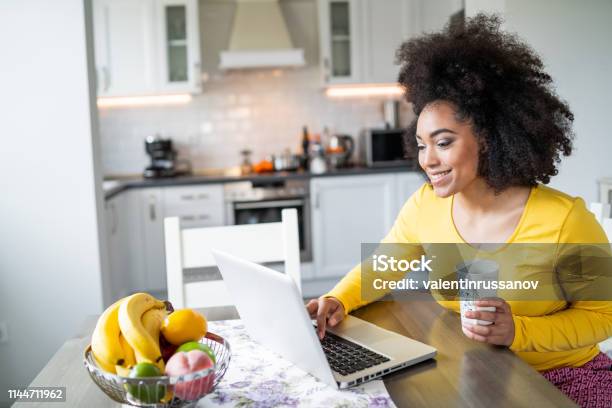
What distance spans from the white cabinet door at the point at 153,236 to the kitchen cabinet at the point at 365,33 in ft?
5.01

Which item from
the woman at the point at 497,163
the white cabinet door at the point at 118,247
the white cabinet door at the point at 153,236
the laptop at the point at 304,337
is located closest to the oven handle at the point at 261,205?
the white cabinet door at the point at 153,236

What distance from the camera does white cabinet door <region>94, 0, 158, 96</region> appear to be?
14.1 feet

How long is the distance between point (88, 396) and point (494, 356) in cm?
74

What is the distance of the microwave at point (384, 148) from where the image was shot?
4.57 meters

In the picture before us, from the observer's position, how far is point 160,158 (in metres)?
4.57

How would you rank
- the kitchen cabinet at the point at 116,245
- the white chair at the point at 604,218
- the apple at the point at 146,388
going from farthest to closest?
the kitchen cabinet at the point at 116,245, the white chair at the point at 604,218, the apple at the point at 146,388

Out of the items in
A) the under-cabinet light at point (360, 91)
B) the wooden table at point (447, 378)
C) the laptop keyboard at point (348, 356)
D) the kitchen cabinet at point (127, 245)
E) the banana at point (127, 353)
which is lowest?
the kitchen cabinet at point (127, 245)

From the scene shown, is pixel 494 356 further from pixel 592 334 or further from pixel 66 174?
pixel 66 174

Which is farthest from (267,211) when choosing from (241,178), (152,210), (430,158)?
(430,158)

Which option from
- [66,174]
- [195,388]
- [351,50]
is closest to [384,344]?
A: [195,388]

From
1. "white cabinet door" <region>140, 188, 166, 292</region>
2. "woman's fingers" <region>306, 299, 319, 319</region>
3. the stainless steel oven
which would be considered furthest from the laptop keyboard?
"white cabinet door" <region>140, 188, 166, 292</region>

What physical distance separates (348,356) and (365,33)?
3.71 metres
